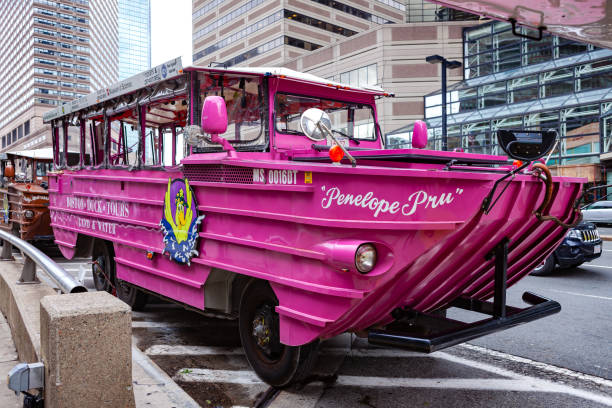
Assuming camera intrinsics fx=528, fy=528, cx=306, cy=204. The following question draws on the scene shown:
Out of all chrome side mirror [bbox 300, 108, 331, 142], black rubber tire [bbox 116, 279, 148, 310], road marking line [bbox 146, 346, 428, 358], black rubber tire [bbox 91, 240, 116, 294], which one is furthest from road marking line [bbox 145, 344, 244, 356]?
chrome side mirror [bbox 300, 108, 331, 142]

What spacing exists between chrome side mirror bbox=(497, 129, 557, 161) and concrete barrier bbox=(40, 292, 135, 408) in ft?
7.02

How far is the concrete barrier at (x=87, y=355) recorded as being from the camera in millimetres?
2486

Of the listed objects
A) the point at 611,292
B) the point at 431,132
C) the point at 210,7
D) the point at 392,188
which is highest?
the point at 210,7

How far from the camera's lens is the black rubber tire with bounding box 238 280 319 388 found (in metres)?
3.46

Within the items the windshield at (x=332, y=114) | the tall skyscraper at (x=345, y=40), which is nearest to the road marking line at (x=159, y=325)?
the windshield at (x=332, y=114)

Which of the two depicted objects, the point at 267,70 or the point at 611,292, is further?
the point at 611,292

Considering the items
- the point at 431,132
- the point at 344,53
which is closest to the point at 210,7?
the point at 344,53

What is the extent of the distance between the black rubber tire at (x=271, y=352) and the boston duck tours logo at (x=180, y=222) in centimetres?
61

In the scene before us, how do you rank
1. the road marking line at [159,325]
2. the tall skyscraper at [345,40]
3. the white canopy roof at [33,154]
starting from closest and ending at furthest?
the road marking line at [159,325] → the white canopy roof at [33,154] → the tall skyscraper at [345,40]

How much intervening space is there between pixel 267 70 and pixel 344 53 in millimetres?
38494

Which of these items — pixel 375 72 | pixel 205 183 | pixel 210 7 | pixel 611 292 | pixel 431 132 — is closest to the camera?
pixel 205 183

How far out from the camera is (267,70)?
4.12 m

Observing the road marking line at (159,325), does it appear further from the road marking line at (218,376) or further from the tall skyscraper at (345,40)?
the tall skyscraper at (345,40)

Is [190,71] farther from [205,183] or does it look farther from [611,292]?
[611,292]
